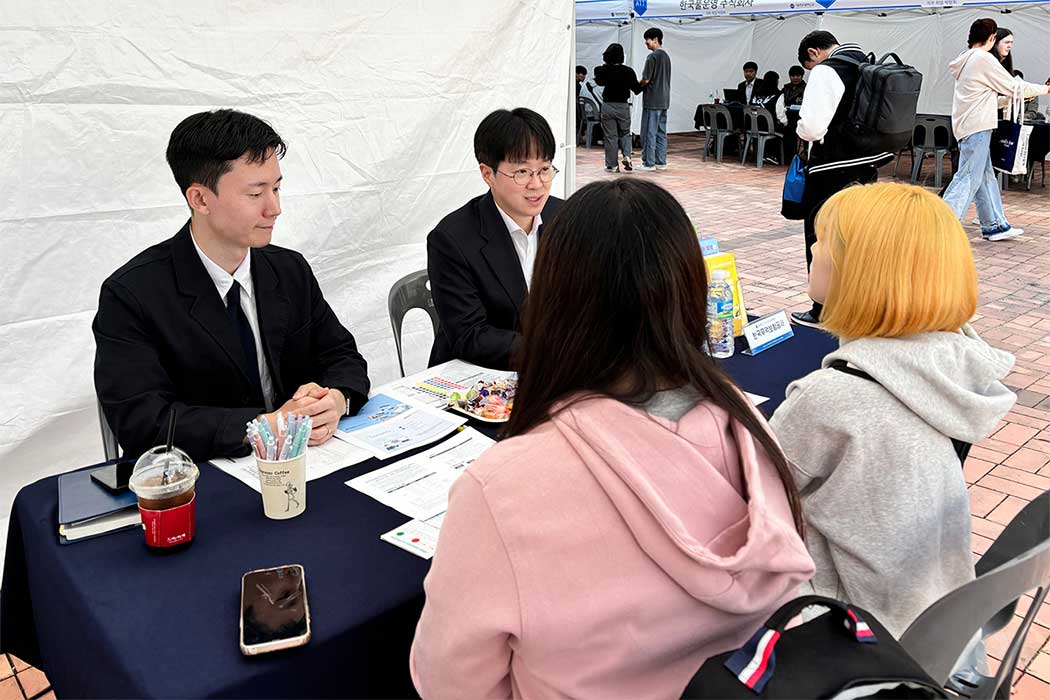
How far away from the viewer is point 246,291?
2.11 meters

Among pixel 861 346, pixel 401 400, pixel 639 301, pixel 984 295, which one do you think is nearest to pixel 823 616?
pixel 639 301

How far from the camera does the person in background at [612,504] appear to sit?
98cm

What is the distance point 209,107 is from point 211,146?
103cm

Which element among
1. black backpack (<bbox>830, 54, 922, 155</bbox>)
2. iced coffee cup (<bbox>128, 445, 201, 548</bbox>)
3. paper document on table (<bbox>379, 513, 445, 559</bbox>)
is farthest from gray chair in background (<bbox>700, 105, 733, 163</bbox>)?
iced coffee cup (<bbox>128, 445, 201, 548</bbox>)

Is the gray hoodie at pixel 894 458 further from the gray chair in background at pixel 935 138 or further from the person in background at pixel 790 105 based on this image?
the person in background at pixel 790 105

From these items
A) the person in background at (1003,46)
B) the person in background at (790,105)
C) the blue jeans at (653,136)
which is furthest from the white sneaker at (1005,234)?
the blue jeans at (653,136)

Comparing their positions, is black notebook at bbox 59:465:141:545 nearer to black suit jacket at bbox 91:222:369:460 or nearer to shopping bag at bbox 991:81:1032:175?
black suit jacket at bbox 91:222:369:460

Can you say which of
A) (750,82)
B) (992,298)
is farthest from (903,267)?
(750,82)

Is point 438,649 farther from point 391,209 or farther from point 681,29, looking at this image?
point 681,29

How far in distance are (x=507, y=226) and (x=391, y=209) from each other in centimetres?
109

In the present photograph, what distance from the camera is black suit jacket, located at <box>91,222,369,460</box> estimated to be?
5.91 feet

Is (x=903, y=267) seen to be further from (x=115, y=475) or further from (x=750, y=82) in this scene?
(x=750, y=82)

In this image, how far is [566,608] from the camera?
98 cm

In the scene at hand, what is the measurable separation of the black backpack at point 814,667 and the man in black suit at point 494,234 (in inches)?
59.6
